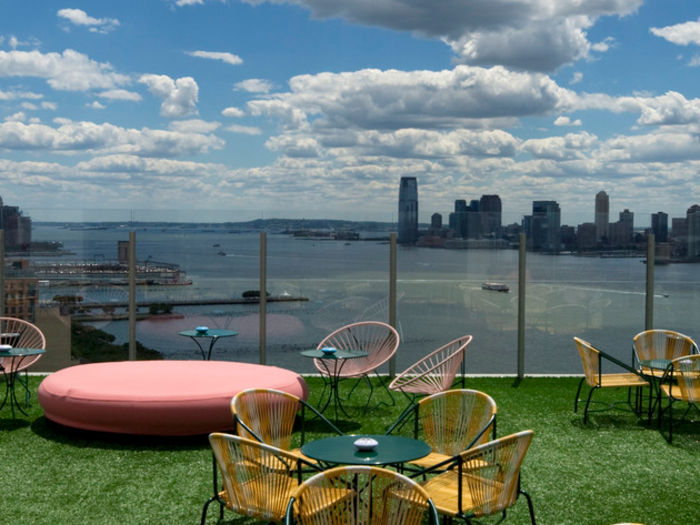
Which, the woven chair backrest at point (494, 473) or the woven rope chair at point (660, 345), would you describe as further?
the woven rope chair at point (660, 345)

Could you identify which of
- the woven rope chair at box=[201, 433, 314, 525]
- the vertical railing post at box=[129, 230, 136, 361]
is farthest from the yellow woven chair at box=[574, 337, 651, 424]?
the vertical railing post at box=[129, 230, 136, 361]

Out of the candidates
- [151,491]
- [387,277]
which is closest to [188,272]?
[387,277]

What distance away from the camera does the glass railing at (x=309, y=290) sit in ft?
35.5

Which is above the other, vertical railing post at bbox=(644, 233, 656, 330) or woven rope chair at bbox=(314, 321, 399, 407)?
vertical railing post at bbox=(644, 233, 656, 330)

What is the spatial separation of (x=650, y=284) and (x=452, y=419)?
253 inches

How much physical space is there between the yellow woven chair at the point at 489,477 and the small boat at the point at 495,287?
7.06 meters

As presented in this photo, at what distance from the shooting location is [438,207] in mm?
11711

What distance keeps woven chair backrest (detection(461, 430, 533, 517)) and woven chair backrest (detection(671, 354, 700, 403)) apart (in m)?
3.51

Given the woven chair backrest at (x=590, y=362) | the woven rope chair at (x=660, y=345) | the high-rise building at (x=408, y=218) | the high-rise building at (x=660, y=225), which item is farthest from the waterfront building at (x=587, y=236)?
the woven chair backrest at (x=590, y=362)

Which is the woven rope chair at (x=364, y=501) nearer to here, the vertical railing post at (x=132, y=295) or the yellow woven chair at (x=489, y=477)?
the yellow woven chair at (x=489, y=477)

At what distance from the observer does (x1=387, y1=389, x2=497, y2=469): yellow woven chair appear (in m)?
5.24

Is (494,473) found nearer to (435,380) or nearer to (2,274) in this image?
(435,380)

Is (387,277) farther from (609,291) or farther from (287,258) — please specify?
(609,291)

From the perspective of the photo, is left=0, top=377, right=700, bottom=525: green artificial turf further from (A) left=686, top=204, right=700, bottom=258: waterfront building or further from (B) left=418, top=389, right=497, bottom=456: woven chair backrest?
(A) left=686, top=204, right=700, bottom=258: waterfront building
